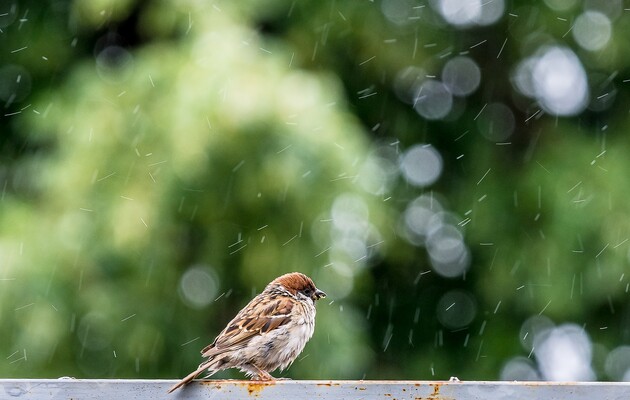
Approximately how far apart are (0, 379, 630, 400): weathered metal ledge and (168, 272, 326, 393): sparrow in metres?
1.55

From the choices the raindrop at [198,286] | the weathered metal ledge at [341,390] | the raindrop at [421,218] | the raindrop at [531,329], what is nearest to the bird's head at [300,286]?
the raindrop at [198,286]

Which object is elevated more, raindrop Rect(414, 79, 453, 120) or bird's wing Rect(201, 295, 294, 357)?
bird's wing Rect(201, 295, 294, 357)

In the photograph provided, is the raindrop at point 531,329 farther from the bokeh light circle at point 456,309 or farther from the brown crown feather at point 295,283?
the brown crown feather at point 295,283

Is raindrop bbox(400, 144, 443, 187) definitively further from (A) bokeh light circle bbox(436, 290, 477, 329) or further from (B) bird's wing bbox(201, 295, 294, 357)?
(B) bird's wing bbox(201, 295, 294, 357)

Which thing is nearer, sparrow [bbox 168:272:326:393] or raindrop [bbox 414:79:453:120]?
sparrow [bbox 168:272:326:393]

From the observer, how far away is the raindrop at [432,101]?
8273mm

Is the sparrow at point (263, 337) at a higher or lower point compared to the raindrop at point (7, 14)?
higher

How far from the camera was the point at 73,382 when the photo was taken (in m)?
2.62

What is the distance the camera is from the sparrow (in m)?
4.32

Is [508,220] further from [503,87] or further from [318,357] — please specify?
[318,357]

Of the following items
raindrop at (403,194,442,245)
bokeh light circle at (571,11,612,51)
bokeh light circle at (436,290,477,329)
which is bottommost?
bokeh light circle at (436,290,477,329)

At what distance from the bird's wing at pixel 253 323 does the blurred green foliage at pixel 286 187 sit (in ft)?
4.19

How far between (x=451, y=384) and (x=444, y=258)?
5505 millimetres

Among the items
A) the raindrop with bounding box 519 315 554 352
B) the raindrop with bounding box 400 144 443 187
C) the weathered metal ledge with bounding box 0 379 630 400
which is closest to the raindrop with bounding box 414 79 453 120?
the raindrop with bounding box 400 144 443 187
